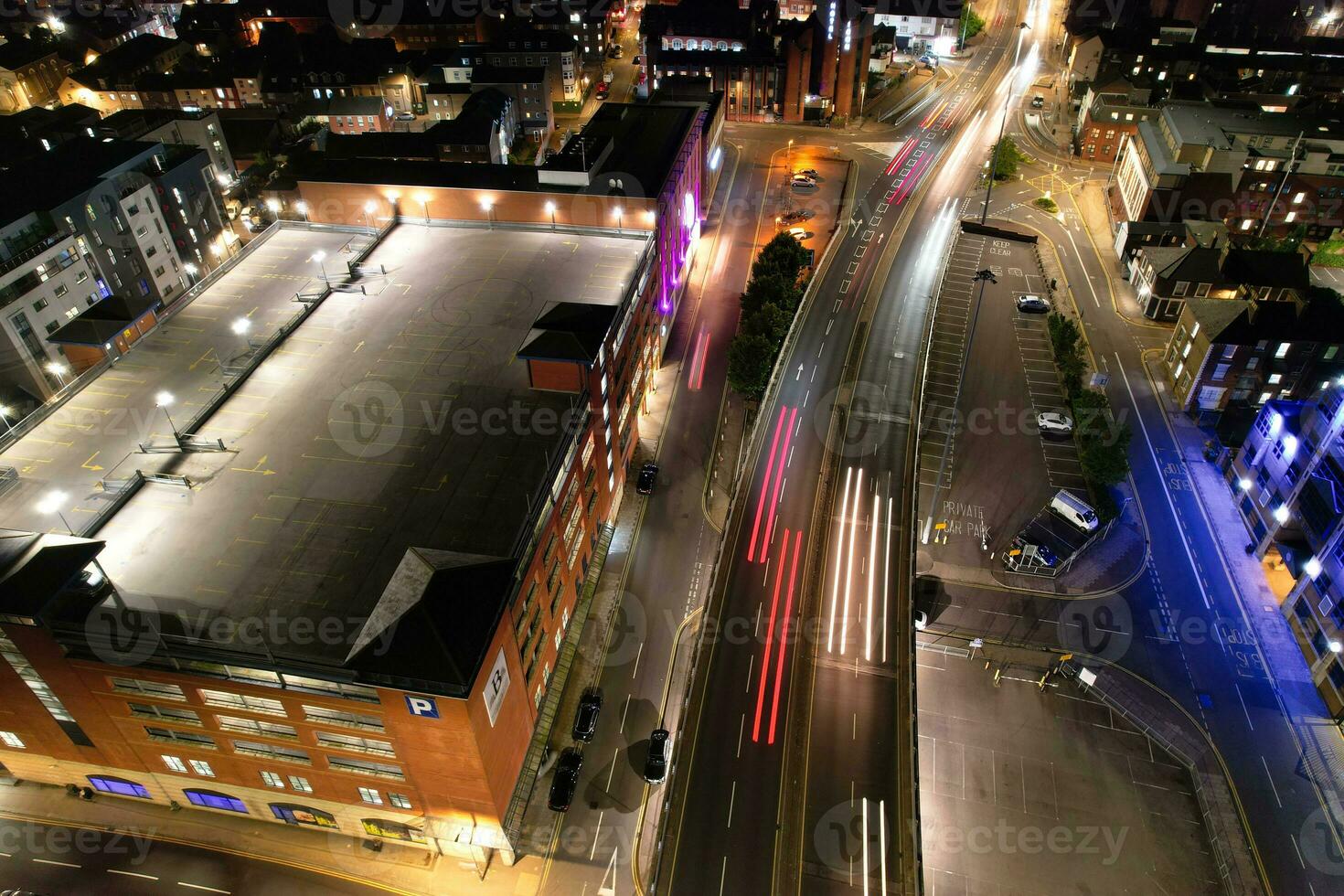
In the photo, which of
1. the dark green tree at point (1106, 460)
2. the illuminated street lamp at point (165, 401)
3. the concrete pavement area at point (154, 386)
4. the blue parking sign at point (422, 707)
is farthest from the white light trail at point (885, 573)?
the illuminated street lamp at point (165, 401)

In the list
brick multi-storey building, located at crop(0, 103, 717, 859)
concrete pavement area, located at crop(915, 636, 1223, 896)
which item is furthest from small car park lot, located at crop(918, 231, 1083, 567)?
brick multi-storey building, located at crop(0, 103, 717, 859)

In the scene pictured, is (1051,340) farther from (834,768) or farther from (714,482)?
(834,768)

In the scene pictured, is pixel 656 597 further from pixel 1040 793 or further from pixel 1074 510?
pixel 1074 510

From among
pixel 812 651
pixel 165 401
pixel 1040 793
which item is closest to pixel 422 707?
pixel 812 651

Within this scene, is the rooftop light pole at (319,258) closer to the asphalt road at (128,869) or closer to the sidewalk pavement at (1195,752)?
the asphalt road at (128,869)

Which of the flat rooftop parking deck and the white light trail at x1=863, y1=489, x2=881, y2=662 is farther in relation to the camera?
the white light trail at x1=863, y1=489, x2=881, y2=662

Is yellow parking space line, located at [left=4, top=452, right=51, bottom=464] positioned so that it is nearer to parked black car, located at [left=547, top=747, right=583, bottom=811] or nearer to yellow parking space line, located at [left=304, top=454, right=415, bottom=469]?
yellow parking space line, located at [left=304, top=454, right=415, bottom=469]
